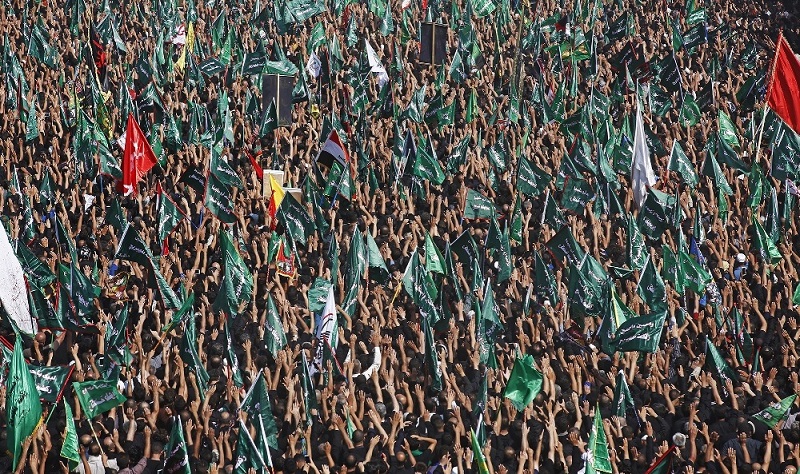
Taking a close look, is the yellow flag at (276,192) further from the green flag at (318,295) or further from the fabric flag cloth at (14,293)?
the fabric flag cloth at (14,293)

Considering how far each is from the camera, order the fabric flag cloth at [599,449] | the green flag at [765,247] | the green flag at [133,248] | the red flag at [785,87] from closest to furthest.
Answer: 1. the fabric flag cloth at [599,449]
2. the green flag at [133,248]
3. the green flag at [765,247]
4. the red flag at [785,87]

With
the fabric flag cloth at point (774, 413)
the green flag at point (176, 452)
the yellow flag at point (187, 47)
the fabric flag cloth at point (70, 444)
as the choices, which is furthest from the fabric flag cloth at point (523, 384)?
the yellow flag at point (187, 47)

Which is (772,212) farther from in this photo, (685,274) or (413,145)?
(413,145)

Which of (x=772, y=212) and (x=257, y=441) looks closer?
(x=257, y=441)

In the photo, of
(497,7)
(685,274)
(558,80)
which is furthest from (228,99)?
(685,274)

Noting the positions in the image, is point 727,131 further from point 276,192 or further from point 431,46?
point 276,192

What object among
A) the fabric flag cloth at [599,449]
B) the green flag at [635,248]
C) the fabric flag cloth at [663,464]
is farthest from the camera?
the green flag at [635,248]
